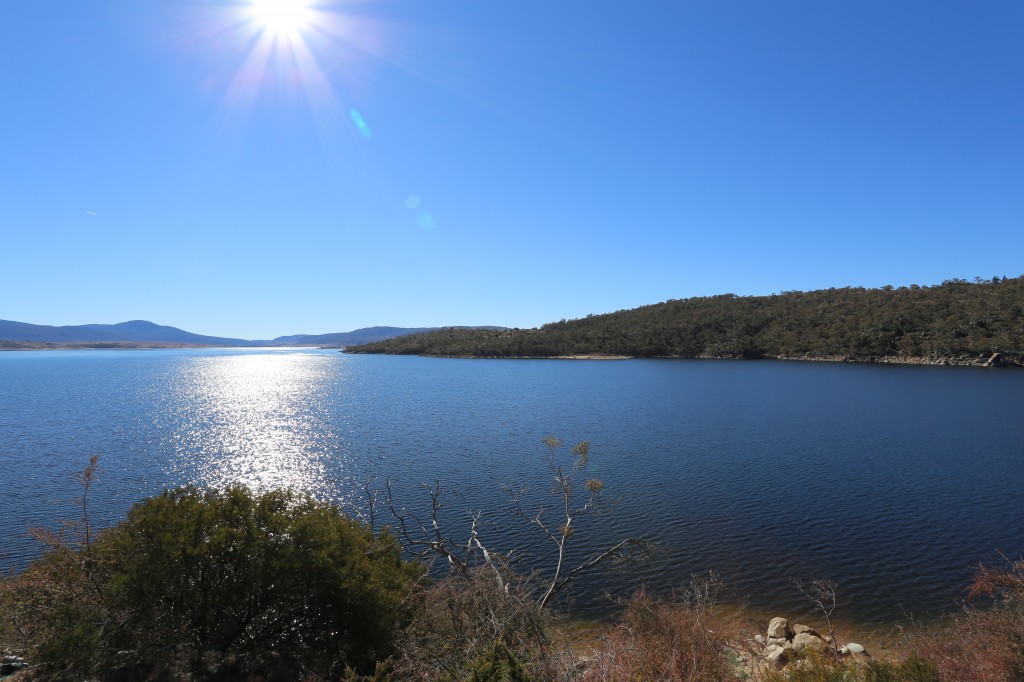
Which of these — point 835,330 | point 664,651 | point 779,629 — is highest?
point 835,330

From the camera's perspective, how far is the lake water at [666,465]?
20.7m

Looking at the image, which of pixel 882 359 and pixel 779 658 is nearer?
pixel 779 658

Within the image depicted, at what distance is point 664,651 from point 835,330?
158 meters

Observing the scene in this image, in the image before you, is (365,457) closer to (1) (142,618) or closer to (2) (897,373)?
(1) (142,618)

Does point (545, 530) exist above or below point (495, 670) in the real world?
below

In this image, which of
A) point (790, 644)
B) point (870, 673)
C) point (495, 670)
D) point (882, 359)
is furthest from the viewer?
point (882, 359)

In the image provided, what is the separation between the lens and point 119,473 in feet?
108

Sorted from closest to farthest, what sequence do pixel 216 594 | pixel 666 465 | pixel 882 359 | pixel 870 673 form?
pixel 870 673
pixel 216 594
pixel 666 465
pixel 882 359

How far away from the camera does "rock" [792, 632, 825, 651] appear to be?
13922 millimetres

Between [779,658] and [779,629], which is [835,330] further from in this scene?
[779,658]

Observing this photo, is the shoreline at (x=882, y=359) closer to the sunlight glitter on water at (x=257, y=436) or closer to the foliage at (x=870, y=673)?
the sunlight glitter on water at (x=257, y=436)

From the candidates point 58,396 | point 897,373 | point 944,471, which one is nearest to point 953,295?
point 897,373

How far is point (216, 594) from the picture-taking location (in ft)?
36.9

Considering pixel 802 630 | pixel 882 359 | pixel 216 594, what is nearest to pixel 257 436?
pixel 216 594
